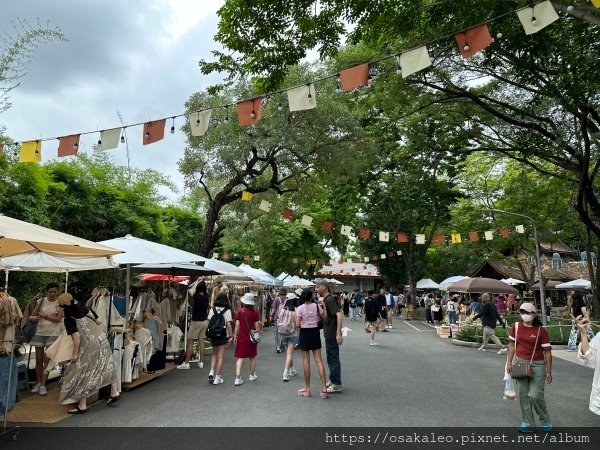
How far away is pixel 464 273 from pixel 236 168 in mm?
36955

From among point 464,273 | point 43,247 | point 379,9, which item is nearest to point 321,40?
point 379,9

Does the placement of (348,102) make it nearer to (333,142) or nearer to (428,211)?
(333,142)

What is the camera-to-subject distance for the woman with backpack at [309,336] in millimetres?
7359

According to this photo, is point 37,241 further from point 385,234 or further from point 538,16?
point 385,234

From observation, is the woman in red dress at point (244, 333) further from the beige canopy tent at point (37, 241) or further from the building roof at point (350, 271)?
the building roof at point (350, 271)

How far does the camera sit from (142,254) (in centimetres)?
827

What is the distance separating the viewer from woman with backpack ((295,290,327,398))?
7359 mm

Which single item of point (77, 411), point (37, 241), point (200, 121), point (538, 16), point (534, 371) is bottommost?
point (77, 411)

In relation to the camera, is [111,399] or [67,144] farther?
[67,144]

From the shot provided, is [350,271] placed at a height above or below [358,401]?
above

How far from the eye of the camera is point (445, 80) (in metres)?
13.9

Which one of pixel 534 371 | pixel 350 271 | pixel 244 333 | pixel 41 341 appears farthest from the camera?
pixel 350 271

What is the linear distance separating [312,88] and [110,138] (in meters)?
3.91

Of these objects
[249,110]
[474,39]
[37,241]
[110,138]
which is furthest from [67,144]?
[474,39]
